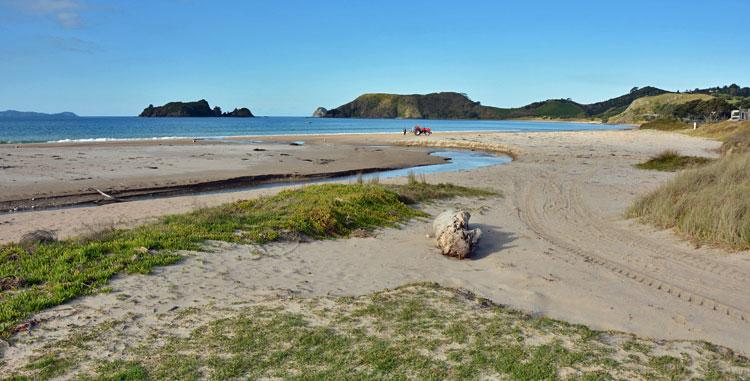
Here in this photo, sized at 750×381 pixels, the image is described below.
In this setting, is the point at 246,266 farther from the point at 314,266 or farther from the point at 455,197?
the point at 455,197

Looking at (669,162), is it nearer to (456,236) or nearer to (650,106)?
(456,236)

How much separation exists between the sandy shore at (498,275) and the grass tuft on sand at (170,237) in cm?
34

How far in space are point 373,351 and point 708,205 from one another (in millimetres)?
8733

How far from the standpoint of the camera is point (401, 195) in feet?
47.0

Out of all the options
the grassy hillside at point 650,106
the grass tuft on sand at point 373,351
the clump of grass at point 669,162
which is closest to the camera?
the grass tuft on sand at point 373,351

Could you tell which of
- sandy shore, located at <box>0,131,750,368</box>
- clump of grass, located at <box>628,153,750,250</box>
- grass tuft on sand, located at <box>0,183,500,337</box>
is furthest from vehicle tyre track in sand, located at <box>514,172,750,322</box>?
grass tuft on sand, located at <box>0,183,500,337</box>

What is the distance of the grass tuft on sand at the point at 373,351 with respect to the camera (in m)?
4.77

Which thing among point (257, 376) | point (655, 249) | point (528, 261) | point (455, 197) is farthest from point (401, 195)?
point (257, 376)

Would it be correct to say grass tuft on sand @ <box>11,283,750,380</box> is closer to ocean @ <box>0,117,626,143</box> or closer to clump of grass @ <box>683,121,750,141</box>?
ocean @ <box>0,117,626,143</box>

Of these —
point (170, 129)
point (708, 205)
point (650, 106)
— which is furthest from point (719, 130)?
point (650, 106)

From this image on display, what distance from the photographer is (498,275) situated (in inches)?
339

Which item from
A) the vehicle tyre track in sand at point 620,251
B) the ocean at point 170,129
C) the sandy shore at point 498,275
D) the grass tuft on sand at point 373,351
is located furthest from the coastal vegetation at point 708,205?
the ocean at point 170,129

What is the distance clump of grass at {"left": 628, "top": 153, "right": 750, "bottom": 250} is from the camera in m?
10.0

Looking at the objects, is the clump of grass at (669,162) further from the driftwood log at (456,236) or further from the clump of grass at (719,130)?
the clump of grass at (719,130)
